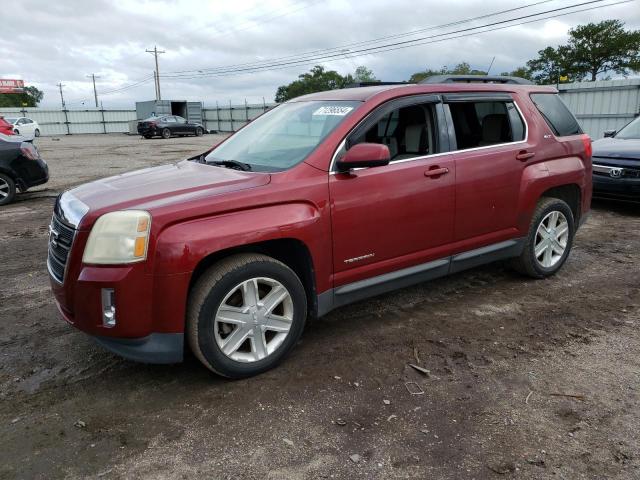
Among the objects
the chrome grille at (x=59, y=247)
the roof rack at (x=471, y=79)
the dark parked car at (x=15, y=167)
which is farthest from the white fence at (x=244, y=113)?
the chrome grille at (x=59, y=247)

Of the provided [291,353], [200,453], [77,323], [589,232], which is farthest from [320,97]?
[589,232]

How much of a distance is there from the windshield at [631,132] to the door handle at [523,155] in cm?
541

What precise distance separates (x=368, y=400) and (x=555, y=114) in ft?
11.3

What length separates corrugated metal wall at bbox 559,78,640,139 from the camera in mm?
14961

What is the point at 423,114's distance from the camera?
4020 millimetres

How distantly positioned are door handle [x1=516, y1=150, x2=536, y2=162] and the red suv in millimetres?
20

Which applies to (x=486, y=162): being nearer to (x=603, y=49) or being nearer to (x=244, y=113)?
(x=244, y=113)

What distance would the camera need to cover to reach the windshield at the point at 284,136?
3.55 metres

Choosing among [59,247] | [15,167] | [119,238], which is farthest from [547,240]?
[15,167]

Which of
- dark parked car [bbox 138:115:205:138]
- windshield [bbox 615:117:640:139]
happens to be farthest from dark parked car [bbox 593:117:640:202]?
dark parked car [bbox 138:115:205:138]

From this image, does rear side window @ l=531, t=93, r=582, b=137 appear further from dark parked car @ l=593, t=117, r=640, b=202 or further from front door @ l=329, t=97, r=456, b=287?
dark parked car @ l=593, t=117, r=640, b=202

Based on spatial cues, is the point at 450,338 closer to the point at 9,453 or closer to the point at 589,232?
the point at 9,453

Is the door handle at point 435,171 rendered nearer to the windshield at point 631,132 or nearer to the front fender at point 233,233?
the front fender at point 233,233

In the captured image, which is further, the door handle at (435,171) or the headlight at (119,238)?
the door handle at (435,171)
